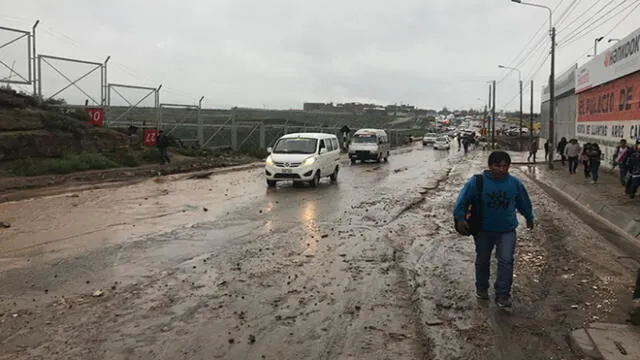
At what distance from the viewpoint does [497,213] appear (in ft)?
20.8

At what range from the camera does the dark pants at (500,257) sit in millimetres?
6316

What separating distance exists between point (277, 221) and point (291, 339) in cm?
674

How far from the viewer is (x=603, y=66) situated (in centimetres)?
2714

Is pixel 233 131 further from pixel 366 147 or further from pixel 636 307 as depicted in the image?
pixel 636 307

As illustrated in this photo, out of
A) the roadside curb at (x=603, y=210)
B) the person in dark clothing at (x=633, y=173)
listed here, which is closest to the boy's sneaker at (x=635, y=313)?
the roadside curb at (x=603, y=210)

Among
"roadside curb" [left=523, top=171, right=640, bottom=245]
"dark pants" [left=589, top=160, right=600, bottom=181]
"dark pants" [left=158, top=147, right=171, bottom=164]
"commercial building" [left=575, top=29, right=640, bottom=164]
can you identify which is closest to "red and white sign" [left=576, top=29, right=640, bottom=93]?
"commercial building" [left=575, top=29, right=640, bottom=164]

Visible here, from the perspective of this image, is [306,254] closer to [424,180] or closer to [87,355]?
[87,355]

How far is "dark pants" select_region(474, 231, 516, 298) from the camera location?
6316mm

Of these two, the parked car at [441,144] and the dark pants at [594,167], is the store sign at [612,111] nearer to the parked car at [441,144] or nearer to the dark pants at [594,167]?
the dark pants at [594,167]

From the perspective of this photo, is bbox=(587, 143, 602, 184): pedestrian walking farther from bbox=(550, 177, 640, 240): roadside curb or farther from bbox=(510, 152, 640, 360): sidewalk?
bbox=(550, 177, 640, 240): roadside curb

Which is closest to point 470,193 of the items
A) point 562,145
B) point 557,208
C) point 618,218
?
point 618,218

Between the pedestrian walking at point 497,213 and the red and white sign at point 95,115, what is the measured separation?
71.4ft

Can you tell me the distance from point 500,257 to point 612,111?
Result: 22254 mm

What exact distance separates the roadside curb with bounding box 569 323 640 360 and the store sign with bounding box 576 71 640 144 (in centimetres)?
1802
